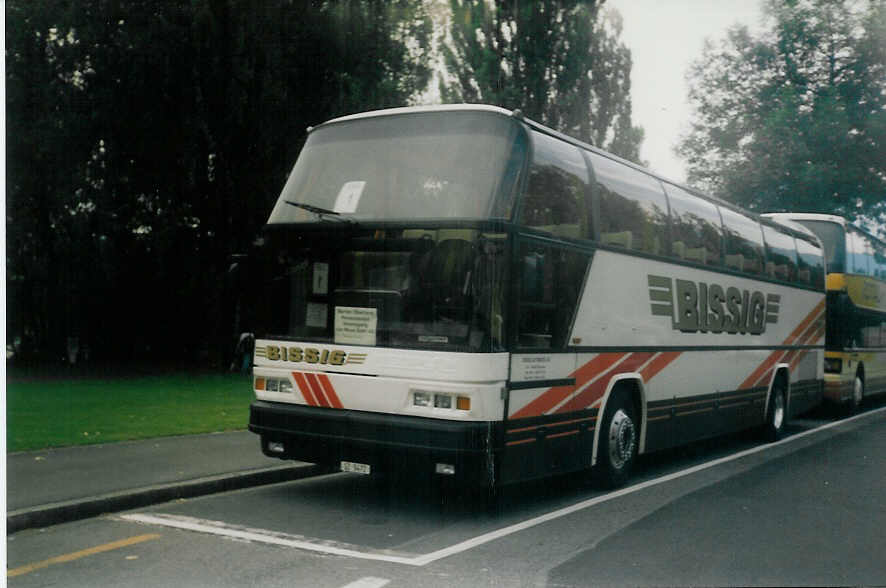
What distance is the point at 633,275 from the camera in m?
9.78

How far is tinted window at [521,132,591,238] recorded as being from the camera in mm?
8047

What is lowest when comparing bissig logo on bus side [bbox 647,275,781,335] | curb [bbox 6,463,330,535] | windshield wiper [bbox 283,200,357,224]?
curb [bbox 6,463,330,535]

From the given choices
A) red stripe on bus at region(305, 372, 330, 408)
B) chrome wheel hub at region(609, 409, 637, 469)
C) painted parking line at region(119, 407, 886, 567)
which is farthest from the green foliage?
painted parking line at region(119, 407, 886, 567)

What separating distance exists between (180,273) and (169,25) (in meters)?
6.30

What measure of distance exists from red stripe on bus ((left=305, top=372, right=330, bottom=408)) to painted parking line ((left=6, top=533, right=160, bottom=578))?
5.77ft

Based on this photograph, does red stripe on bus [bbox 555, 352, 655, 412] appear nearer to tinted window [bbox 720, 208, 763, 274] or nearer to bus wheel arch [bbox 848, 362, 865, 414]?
tinted window [bbox 720, 208, 763, 274]

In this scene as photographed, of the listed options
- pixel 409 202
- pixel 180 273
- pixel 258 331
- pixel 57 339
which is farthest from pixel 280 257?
pixel 57 339

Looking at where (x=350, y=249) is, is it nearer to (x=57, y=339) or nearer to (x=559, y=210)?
(x=559, y=210)

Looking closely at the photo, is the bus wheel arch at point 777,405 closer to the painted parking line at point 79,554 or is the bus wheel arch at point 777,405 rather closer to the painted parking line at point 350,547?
the painted parking line at point 350,547

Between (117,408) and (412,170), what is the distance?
8797 millimetres

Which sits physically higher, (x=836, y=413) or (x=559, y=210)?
(x=559, y=210)

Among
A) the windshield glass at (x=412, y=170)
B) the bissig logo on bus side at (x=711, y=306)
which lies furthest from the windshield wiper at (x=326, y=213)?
the bissig logo on bus side at (x=711, y=306)

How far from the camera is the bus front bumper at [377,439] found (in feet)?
24.3

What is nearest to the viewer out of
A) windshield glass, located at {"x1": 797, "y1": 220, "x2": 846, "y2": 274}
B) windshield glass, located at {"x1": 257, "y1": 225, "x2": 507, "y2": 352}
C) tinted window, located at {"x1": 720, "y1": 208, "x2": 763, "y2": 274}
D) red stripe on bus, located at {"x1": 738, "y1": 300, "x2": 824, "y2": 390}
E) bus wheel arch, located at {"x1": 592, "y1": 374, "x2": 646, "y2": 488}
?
windshield glass, located at {"x1": 257, "y1": 225, "x2": 507, "y2": 352}
